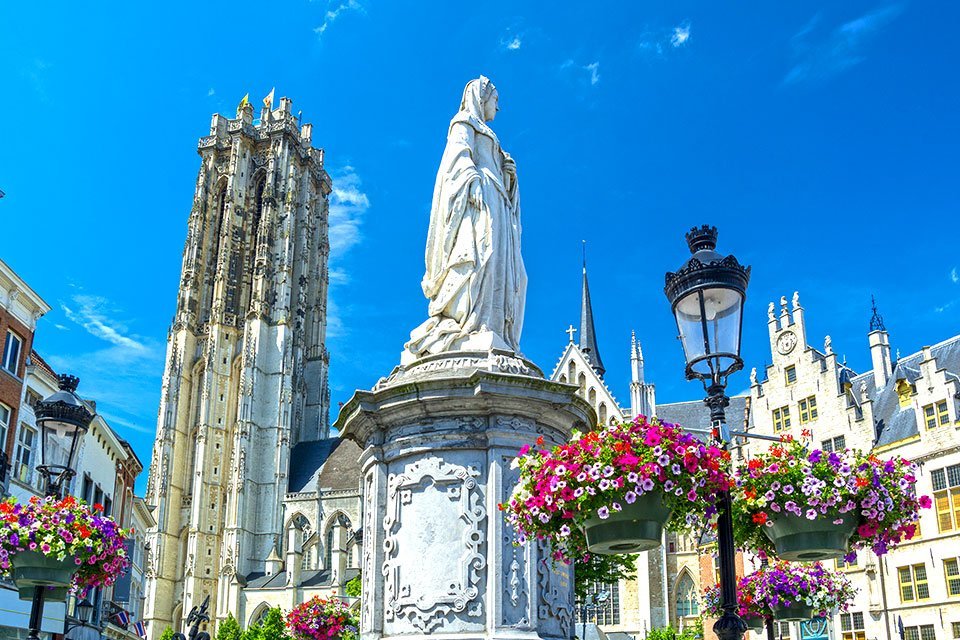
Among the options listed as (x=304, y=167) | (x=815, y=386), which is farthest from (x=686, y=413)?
(x=304, y=167)

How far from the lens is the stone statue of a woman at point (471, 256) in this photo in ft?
28.2

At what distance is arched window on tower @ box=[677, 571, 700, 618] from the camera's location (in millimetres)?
50031

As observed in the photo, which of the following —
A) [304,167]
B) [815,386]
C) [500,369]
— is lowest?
[500,369]

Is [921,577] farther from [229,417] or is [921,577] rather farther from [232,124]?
[232,124]

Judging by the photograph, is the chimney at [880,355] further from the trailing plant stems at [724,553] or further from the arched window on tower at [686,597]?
the trailing plant stems at [724,553]

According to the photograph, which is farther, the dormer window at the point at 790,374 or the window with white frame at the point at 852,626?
the dormer window at the point at 790,374

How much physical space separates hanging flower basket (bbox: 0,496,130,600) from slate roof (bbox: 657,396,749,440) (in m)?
46.8

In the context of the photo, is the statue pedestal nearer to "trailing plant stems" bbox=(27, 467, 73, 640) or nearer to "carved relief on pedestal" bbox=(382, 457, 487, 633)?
"carved relief on pedestal" bbox=(382, 457, 487, 633)

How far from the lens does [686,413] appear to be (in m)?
58.8

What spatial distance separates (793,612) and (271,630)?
45818 millimetres

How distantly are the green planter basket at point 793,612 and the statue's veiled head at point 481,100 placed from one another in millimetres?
7801

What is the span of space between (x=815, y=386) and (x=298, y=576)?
140 ft

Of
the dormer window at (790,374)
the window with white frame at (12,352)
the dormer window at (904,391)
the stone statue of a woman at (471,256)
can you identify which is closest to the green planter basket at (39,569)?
the stone statue of a woman at (471,256)

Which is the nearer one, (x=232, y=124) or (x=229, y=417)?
(x=229, y=417)
